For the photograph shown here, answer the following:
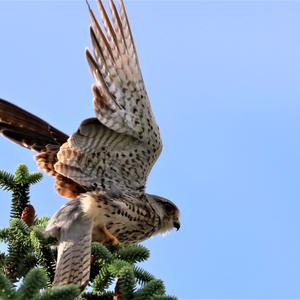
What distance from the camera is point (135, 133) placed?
7086 millimetres

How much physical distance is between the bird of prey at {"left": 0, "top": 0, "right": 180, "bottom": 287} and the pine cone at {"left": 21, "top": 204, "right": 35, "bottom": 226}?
962 mm

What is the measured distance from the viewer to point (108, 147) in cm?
701

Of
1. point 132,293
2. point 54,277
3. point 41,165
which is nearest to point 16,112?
point 41,165

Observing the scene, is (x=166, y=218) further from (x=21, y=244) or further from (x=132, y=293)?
(x=132, y=293)

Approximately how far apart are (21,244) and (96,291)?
21.5 inches

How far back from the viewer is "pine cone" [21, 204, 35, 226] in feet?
17.2

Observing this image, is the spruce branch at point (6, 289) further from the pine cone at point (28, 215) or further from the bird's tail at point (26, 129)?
the bird's tail at point (26, 129)

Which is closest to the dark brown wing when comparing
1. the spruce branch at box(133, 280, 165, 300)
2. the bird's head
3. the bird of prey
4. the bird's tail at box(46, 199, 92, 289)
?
the bird of prey

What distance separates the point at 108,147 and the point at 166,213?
1100 millimetres

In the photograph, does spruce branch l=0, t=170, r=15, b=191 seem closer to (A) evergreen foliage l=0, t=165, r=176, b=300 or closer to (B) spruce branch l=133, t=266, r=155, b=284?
(A) evergreen foliage l=0, t=165, r=176, b=300

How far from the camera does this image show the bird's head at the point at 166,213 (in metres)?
7.57

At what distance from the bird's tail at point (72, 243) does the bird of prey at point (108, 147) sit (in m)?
0.02

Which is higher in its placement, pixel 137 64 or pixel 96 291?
pixel 137 64

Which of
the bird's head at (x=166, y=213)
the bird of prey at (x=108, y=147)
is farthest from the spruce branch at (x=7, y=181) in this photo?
the bird's head at (x=166, y=213)
